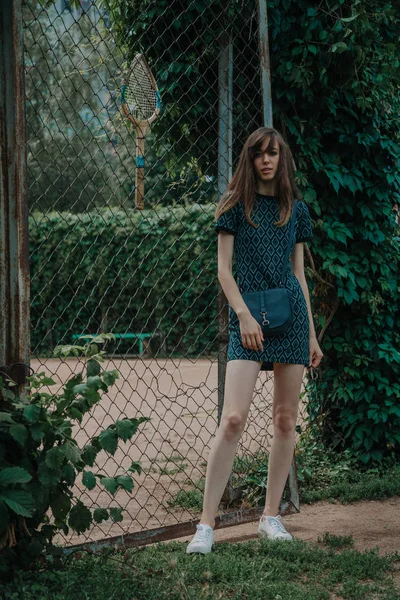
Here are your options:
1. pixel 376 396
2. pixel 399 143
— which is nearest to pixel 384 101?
pixel 399 143

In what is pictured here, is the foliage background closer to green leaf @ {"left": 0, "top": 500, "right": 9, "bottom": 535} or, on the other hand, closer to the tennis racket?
the tennis racket

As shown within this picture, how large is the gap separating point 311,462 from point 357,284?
115 centimetres

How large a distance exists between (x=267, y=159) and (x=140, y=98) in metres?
0.98

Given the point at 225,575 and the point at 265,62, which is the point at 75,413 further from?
the point at 265,62

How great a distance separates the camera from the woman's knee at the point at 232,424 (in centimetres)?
325

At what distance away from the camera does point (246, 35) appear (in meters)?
4.36

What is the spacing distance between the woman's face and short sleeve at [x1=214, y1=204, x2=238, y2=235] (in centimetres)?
19

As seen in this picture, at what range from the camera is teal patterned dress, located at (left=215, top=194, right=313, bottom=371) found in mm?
3322

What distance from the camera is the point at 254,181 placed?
3.41 m

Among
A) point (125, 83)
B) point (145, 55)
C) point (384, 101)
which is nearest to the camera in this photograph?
point (125, 83)

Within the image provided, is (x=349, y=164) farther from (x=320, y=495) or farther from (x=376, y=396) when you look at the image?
(x=320, y=495)

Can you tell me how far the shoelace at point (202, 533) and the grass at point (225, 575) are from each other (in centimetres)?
8

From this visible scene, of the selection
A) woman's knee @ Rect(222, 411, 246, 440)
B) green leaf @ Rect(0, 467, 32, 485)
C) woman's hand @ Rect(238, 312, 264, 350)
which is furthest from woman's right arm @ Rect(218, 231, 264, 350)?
green leaf @ Rect(0, 467, 32, 485)

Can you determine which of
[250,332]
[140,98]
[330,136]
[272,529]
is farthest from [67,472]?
[330,136]
